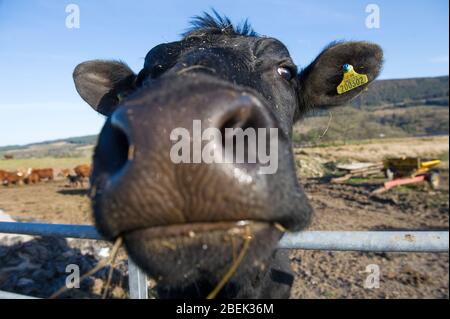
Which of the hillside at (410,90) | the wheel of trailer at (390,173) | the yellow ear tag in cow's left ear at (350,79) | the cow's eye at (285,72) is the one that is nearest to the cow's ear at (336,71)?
the yellow ear tag in cow's left ear at (350,79)

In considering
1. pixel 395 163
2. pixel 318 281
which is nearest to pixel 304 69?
pixel 318 281

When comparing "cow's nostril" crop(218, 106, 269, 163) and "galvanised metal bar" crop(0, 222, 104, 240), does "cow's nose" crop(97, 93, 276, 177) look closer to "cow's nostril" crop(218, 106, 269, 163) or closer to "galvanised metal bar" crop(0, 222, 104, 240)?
"cow's nostril" crop(218, 106, 269, 163)

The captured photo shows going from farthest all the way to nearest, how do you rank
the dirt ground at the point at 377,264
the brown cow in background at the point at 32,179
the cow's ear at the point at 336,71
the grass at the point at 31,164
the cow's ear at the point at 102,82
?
the grass at the point at 31,164 < the brown cow in background at the point at 32,179 < the dirt ground at the point at 377,264 < the cow's ear at the point at 102,82 < the cow's ear at the point at 336,71

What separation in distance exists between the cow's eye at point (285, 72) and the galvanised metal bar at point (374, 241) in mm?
1665

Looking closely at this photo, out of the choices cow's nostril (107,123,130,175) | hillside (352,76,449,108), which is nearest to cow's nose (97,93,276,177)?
cow's nostril (107,123,130,175)

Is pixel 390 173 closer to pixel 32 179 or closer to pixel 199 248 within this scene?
pixel 199 248

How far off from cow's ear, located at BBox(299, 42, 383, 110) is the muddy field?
294cm

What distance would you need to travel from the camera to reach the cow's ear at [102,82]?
450cm

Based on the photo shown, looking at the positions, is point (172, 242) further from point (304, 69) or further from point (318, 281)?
point (318, 281)

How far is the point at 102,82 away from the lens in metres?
4.66

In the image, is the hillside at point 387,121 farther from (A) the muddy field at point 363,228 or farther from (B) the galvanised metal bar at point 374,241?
(B) the galvanised metal bar at point 374,241

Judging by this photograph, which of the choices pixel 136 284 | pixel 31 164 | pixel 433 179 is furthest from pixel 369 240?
pixel 31 164

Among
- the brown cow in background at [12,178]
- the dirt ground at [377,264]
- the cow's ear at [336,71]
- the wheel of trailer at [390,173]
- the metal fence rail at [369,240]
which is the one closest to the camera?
the metal fence rail at [369,240]

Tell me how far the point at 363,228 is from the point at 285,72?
28.7 feet
